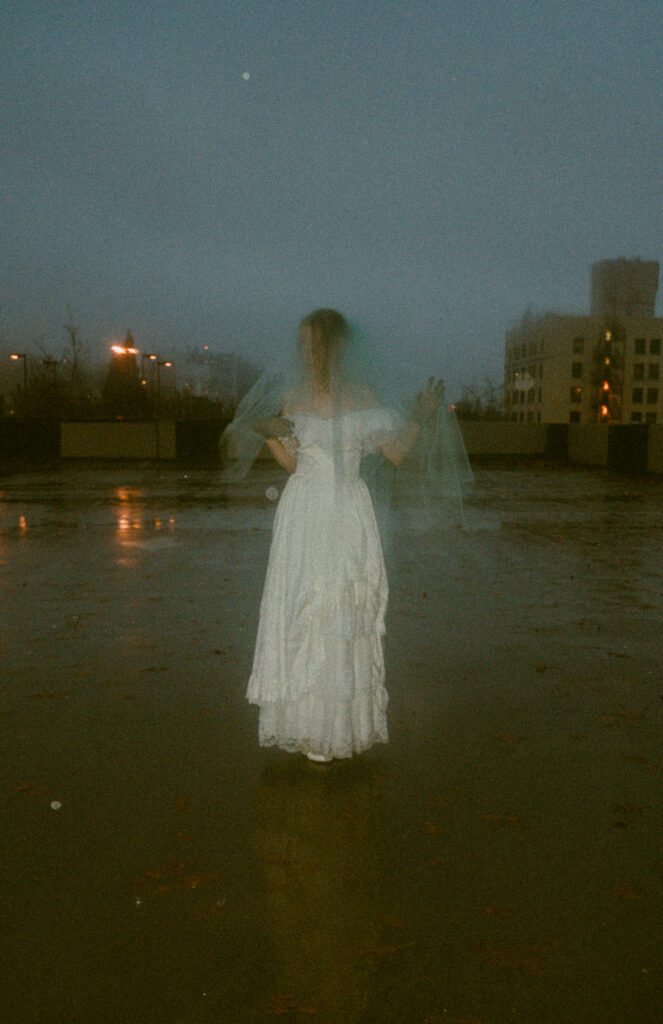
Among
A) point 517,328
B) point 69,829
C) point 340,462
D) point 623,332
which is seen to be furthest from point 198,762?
point 517,328

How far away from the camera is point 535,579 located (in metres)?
9.22

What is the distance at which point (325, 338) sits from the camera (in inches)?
151

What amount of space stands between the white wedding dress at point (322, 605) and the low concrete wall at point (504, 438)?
4016 centimetres

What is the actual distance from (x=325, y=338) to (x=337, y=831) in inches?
86.0

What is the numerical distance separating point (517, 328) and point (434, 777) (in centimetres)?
11906

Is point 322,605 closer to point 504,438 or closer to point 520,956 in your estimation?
point 520,956

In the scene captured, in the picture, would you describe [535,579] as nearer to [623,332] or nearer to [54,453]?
[54,453]

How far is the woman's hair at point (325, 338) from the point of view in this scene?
12.6ft

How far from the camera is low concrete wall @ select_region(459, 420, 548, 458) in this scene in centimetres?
4338

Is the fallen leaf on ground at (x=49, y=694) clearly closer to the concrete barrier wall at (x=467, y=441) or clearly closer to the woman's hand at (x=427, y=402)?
the woman's hand at (x=427, y=402)

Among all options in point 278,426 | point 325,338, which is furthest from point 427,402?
point 278,426

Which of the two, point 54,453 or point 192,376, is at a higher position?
point 192,376

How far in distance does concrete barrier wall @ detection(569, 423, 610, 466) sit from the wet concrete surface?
96.3 ft

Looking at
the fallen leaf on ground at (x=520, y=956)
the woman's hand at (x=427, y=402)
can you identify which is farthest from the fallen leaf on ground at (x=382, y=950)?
the woman's hand at (x=427, y=402)
